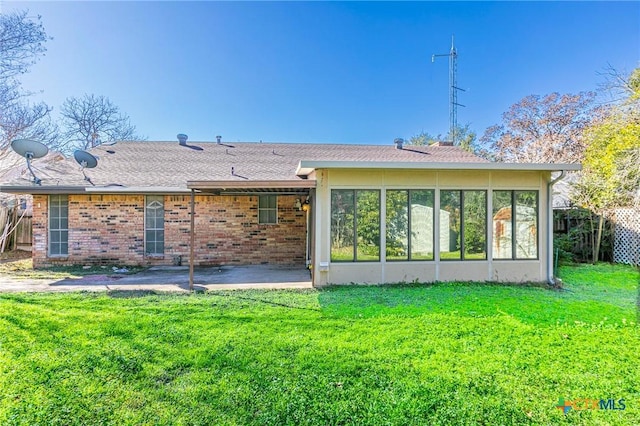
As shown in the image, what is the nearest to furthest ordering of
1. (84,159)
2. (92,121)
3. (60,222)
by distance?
(60,222)
(84,159)
(92,121)

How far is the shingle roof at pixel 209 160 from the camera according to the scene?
9.71 meters

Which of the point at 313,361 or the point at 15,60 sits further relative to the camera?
the point at 15,60

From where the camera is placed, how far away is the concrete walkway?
684 cm

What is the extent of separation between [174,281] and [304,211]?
14.0ft

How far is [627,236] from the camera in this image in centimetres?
991

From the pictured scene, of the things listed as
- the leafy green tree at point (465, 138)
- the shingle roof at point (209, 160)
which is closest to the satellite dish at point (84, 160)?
the shingle roof at point (209, 160)

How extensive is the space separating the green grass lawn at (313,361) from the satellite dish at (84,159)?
5.17 m

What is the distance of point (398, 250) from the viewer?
730cm

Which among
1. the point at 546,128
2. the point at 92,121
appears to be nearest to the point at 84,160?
the point at 92,121

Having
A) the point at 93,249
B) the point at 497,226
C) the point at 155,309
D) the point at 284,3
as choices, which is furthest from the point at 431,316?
the point at 284,3

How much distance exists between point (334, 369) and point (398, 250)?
14.4ft

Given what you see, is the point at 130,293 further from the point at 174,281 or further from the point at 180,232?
the point at 180,232

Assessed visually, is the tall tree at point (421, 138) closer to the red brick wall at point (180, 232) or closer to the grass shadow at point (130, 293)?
the red brick wall at point (180, 232)

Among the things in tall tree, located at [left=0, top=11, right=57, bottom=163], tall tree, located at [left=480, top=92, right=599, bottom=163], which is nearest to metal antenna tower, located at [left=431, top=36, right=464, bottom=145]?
tall tree, located at [left=480, top=92, right=599, bottom=163]
